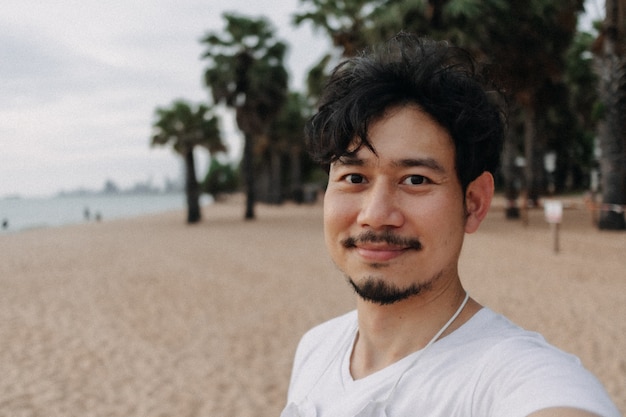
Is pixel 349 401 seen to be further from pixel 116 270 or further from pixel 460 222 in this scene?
pixel 116 270

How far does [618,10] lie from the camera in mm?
15578

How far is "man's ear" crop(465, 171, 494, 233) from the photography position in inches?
56.4

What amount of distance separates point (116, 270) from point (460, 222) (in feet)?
45.9

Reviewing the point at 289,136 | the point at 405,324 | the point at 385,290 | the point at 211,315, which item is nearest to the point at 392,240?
the point at 385,290

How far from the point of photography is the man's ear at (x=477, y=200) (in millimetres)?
1433

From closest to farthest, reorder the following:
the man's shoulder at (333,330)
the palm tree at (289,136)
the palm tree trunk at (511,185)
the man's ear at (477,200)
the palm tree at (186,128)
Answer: the man's ear at (477,200), the man's shoulder at (333,330), the palm tree trunk at (511,185), the palm tree at (186,128), the palm tree at (289,136)

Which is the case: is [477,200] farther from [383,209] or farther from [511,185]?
[511,185]

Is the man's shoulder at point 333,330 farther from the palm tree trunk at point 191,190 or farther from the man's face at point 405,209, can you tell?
the palm tree trunk at point 191,190

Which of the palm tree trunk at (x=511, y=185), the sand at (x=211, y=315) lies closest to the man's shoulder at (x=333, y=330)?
the sand at (x=211, y=315)

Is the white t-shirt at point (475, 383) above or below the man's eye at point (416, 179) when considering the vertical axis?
below

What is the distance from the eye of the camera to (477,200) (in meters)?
1.46

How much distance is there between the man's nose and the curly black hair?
11 cm

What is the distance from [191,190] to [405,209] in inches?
1224

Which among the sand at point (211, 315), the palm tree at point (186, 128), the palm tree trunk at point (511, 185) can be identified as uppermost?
the palm tree at point (186, 128)
